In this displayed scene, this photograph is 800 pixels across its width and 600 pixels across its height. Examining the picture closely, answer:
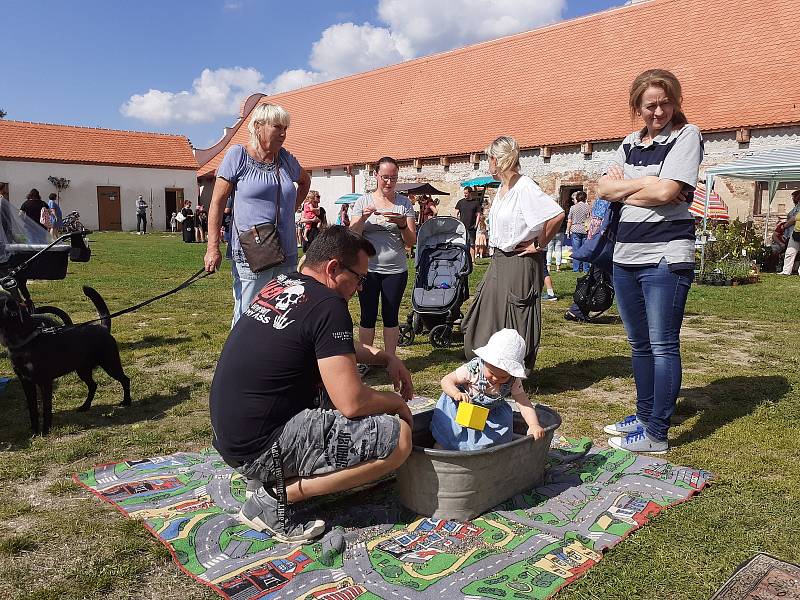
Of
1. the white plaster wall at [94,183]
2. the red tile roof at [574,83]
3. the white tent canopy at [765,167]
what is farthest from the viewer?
the white plaster wall at [94,183]

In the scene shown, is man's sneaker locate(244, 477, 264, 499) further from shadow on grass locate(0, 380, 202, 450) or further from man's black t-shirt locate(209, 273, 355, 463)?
shadow on grass locate(0, 380, 202, 450)

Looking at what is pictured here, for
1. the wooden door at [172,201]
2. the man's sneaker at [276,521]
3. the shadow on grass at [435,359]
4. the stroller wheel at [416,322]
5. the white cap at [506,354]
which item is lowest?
the man's sneaker at [276,521]

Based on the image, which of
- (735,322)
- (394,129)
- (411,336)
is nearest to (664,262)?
(411,336)

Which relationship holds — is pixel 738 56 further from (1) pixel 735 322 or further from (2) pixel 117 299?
(2) pixel 117 299

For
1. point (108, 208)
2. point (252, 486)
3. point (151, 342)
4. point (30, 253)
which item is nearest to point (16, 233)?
point (30, 253)

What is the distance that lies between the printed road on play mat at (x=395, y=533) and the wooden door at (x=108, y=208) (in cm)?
3996

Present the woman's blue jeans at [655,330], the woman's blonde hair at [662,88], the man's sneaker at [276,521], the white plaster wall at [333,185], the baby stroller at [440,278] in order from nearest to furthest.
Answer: the man's sneaker at [276,521]
the woman's blonde hair at [662,88]
the woman's blue jeans at [655,330]
the baby stroller at [440,278]
the white plaster wall at [333,185]

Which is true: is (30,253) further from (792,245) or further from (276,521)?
(792,245)

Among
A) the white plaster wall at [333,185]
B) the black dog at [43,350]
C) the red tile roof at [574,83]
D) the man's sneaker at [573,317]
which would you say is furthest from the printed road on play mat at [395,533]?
the white plaster wall at [333,185]

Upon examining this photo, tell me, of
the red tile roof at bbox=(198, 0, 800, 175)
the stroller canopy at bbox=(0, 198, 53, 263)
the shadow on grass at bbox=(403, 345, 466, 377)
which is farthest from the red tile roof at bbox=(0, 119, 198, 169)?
the shadow on grass at bbox=(403, 345, 466, 377)

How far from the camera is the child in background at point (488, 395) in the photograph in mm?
3139

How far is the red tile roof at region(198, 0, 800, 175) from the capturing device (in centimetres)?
1961

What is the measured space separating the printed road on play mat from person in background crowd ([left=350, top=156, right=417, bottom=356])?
2.16 m

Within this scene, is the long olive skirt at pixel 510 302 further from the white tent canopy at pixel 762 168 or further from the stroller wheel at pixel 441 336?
the white tent canopy at pixel 762 168
